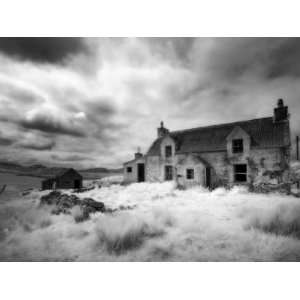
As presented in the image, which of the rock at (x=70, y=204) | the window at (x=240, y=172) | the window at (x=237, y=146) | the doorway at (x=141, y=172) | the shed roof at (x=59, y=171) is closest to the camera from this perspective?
the rock at (x=70, y=204)

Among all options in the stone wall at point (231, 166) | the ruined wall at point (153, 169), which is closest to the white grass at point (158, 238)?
the stone wall at point (231, 166)

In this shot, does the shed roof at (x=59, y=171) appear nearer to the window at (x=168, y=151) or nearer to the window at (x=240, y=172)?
the window at (x=168, y=151)

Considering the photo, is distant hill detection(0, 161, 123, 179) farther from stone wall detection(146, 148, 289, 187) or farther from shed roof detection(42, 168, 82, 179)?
stone wall detection(146, 148, 289, 187)

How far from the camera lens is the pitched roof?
742 centimetres

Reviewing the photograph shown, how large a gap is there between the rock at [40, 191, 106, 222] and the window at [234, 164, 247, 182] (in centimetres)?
692

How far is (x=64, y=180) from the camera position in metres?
4.70

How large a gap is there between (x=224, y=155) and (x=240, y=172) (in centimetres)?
115

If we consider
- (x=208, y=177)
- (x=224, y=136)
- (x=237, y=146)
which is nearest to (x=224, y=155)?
(x=237, y=146)

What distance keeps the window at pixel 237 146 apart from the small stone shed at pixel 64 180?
762 centimetres

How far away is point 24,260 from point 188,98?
5.09m

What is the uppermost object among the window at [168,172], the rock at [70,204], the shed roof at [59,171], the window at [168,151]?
the window at [168,151]

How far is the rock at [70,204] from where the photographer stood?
3801 millimetres

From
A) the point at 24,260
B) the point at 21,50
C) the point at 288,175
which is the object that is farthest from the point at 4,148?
the point at 288,175

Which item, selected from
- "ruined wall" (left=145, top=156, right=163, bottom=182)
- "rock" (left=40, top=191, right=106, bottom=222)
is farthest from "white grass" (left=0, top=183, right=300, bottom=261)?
"ruined wall" (left=145, top=156, right=163, bottom=182)
